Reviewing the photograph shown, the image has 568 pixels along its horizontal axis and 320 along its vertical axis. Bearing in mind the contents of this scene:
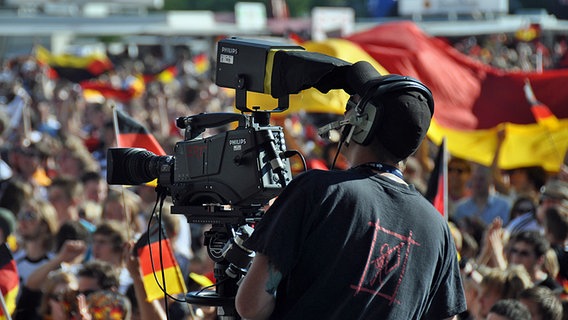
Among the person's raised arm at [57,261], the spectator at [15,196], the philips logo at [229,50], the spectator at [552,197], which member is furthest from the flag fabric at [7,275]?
the spectator at [552,197]

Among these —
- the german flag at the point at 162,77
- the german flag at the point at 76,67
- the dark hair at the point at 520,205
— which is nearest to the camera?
the dark hair at the point at 520,205

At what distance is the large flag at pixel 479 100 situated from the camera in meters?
9.95

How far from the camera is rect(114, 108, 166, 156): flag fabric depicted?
5.38m

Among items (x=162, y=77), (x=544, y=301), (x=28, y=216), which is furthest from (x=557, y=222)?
(x=162, y=77)

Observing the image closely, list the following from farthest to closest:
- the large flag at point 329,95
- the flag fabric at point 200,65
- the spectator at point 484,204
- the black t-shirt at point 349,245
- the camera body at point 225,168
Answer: the flag fabric at point 200,65 → the spectator at point 484,204 → the large flag at point 329,95 → the camera body at point 225,168 → the black t-shirt at point 349,245

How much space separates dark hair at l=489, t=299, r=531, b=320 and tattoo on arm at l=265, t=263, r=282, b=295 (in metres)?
2.19

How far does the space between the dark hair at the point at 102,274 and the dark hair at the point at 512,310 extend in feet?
6.26

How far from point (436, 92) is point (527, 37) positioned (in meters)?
23.8

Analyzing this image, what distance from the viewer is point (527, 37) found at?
33688 mm

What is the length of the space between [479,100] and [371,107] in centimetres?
818

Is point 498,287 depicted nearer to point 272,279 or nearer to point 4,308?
point 4,308

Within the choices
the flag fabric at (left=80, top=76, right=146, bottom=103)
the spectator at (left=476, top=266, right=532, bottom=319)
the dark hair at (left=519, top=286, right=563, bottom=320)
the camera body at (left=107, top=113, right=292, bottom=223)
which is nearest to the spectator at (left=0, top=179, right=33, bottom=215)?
the spectator at (left=476, top=266, right=532, bottom=319)

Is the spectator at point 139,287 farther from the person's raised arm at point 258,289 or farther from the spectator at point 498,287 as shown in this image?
the spectator at point 498,287

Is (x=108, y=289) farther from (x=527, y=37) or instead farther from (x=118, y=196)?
(x=527, y=37)
